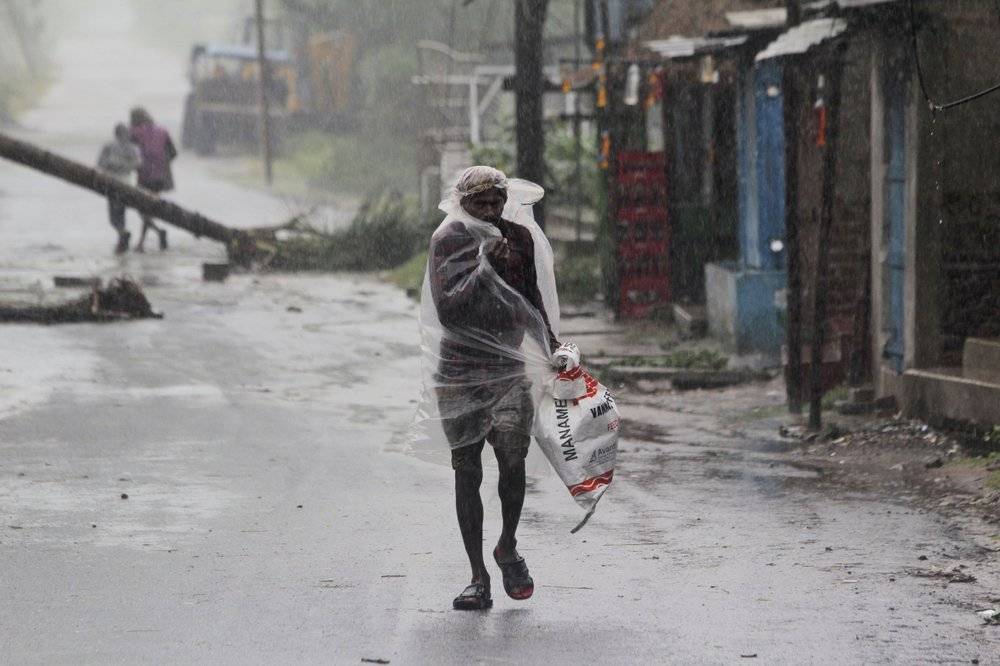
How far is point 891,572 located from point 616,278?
10.1 metres

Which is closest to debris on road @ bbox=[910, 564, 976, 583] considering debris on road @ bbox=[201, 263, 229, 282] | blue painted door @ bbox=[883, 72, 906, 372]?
blue painted door @ bbox=[883, 72, 906, 372]

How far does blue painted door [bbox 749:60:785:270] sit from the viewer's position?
14.3 m

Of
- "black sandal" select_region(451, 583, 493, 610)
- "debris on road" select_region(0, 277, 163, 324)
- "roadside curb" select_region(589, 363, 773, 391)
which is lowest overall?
"black sandal" select_region(451, 583, 493, 610)

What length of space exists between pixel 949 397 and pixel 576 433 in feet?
15.6

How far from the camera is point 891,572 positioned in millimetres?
6773

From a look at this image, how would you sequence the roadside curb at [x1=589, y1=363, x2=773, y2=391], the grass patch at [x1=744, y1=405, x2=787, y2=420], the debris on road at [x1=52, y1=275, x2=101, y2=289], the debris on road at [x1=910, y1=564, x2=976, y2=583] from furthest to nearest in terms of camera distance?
1. the debris on road at [x1=52, y1=275, x2=101, y2=289]
2. the roadside curb at [x1=589, y1=363, x2=773, y2=391]
3. the grass patch at [x1=744, y1=405, x2=787, y2=420]
4. the debris on road at [x1=910, y1=564, x2=976, y2=583]

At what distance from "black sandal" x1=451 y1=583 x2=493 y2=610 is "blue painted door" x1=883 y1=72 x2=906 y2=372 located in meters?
5.73

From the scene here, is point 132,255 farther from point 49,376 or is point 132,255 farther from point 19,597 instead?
point 19,597

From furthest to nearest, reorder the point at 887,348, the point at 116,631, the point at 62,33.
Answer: the point at 62,33
the point at 887,348
the point at 116,631

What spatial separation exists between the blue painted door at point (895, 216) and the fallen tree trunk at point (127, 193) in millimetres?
11553

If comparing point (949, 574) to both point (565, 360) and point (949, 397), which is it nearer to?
point (565, 360)

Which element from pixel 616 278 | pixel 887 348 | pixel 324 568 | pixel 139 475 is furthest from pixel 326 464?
pixel 616 278

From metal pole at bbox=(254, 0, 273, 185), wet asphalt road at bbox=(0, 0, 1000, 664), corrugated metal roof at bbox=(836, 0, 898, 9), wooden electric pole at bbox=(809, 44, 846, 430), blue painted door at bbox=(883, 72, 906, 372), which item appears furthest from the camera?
metal pole at bbox=(254, 0, 273, 185)

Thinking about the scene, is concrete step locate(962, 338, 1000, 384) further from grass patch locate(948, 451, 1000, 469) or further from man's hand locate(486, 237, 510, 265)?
man's hand locate(486, 237, 510, 265)
